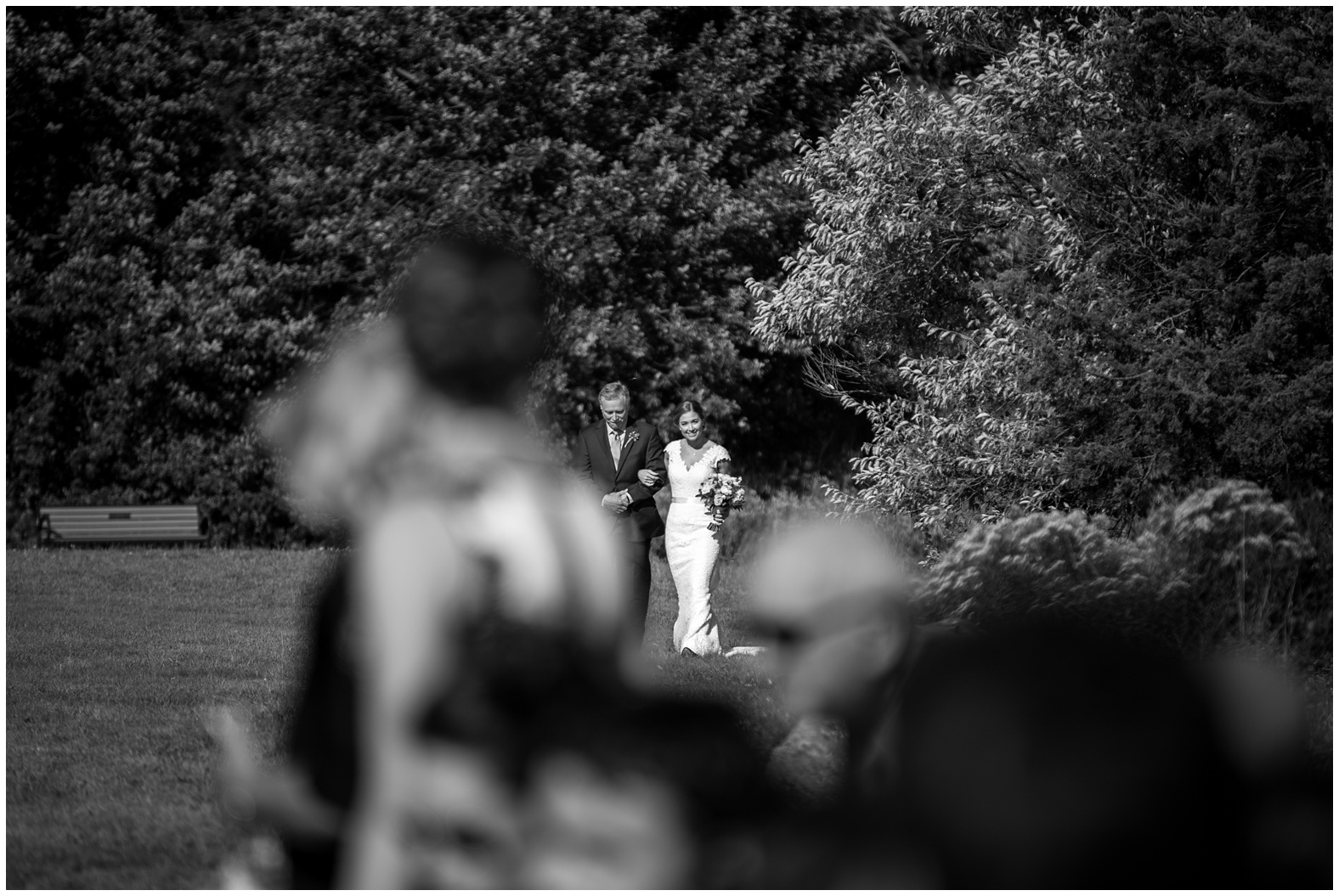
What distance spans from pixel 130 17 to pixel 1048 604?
2011 cm

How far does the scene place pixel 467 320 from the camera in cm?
234

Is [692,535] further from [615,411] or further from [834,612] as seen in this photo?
[834,612]

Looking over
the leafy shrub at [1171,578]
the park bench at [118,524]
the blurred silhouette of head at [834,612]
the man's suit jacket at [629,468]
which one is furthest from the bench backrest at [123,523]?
the blurred silhouette of head at [834,612]

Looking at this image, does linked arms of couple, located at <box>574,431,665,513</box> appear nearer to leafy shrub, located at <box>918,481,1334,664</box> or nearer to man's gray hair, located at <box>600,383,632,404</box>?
man's gray hair, located at <box>600,383,632,404</box>

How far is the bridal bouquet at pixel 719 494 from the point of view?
432 inches

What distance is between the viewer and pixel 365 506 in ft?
7.40

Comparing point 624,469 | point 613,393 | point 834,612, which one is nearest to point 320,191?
point 613,393

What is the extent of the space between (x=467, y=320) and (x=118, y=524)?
72.7 feet

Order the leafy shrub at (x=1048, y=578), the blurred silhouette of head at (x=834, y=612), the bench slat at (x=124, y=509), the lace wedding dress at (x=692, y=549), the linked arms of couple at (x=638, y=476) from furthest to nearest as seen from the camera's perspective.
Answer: the bench slat at (x=124, y=509) → the lace wedding dress at (x=692, y=549) → the linked arms of couple at (x=638, y=476) → the leafy shrub at (x=1048, y=578) → the blurred silhouette of head at (x=834, y=612)

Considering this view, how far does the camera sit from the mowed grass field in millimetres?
5203

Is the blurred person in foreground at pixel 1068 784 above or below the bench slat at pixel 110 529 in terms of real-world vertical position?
above

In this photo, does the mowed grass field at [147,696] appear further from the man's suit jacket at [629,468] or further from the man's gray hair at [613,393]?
the man's gray hair at [613,393]

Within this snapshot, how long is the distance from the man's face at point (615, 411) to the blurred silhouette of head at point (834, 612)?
7.40 meters

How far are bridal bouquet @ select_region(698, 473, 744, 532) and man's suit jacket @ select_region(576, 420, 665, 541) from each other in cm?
61
